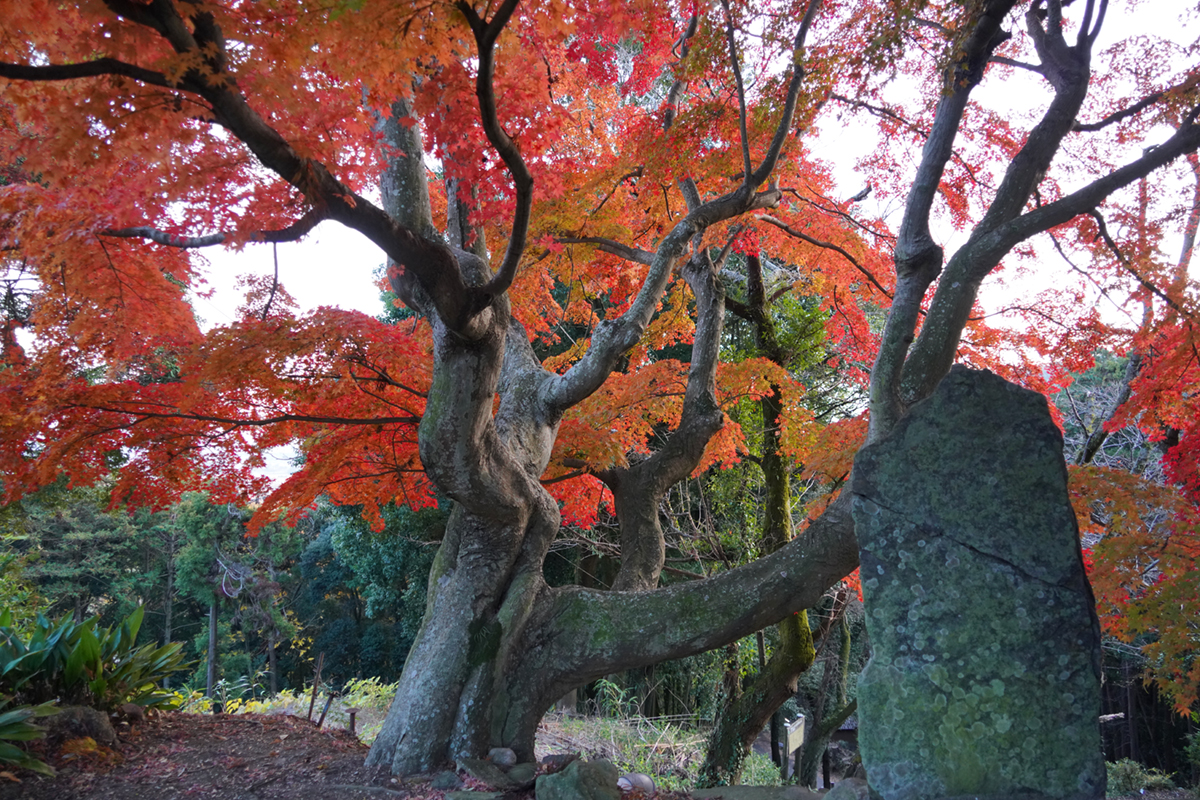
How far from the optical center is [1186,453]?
5.07 metres

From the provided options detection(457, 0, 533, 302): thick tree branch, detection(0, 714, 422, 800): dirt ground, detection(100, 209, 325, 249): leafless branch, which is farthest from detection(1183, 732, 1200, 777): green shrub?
detection(100, 209, 325, 249): leafless branch

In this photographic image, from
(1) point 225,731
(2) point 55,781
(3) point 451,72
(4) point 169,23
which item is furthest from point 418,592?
(4) point 169,23

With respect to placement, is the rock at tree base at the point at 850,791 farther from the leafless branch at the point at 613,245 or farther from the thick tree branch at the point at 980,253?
the leafless branch at the point at 613,245

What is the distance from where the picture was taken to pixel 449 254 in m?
3.26

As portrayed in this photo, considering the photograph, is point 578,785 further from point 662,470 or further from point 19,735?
point 19,735

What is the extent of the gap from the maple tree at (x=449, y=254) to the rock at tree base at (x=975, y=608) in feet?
2.96

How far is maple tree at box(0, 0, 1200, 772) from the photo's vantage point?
2.68m

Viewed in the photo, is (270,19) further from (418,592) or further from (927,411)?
(418,592)

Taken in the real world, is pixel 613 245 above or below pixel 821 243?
below

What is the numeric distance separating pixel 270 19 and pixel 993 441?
361cm

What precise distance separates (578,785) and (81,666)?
3723 mm

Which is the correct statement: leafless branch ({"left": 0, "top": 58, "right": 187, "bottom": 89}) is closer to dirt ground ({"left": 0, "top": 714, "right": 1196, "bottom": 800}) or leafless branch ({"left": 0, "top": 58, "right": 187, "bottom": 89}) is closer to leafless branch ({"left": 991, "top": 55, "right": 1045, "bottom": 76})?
dirt ground ({"left": 0, "top": 714, "right": 1196, "bottom": 800})

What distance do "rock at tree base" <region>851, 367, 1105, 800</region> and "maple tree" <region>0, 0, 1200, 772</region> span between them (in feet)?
2.96

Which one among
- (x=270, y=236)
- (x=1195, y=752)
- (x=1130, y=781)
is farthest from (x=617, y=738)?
(x=1195, y=752)
